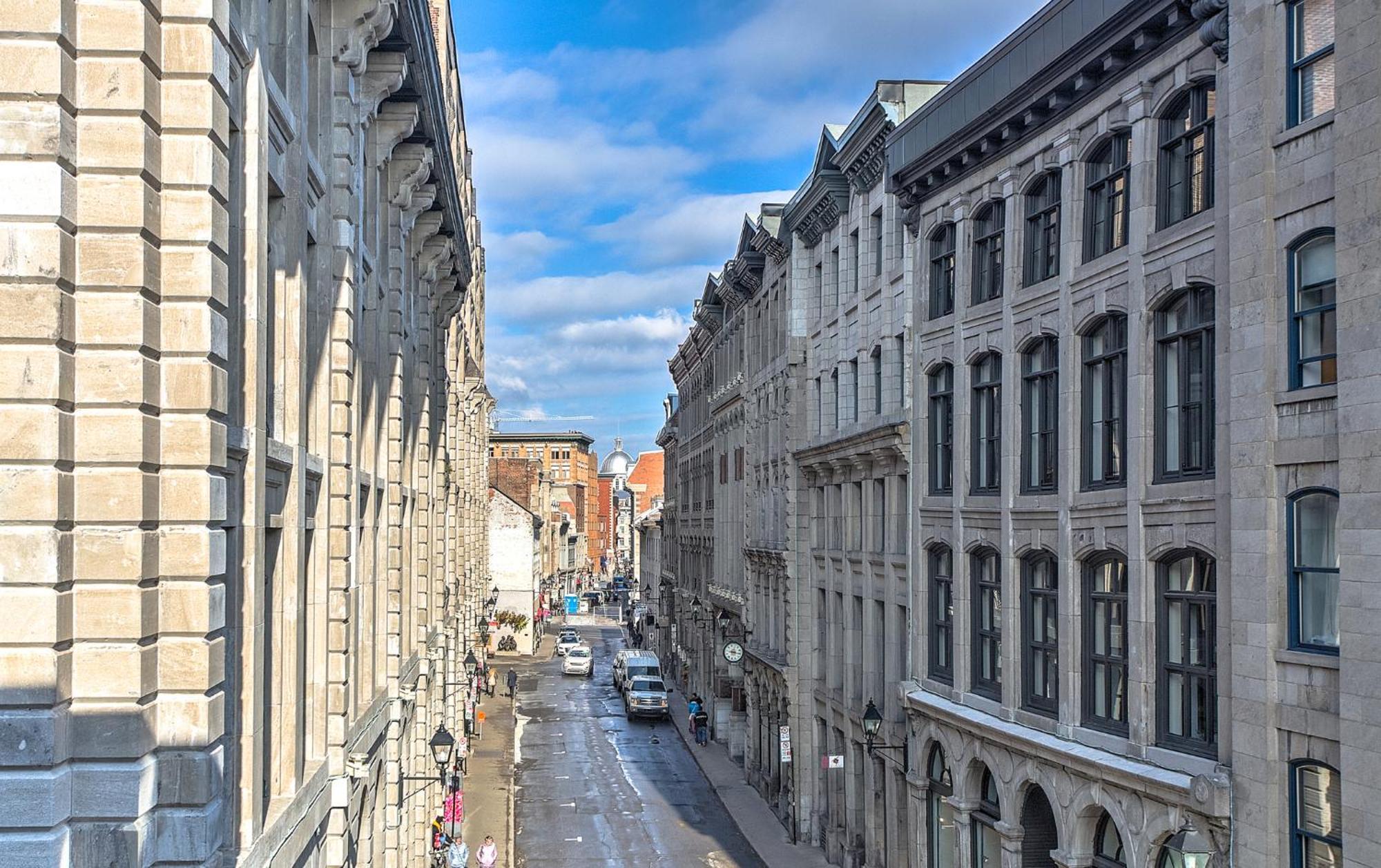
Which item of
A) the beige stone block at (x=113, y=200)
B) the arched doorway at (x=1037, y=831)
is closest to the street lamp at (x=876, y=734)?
the arched doorway at (x=1037, y=831)

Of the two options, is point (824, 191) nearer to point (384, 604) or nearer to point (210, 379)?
point (384, 604)

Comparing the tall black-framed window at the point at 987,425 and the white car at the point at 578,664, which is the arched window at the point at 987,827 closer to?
the tall black-framed window at the point at 987,425

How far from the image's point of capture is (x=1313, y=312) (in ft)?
51.2

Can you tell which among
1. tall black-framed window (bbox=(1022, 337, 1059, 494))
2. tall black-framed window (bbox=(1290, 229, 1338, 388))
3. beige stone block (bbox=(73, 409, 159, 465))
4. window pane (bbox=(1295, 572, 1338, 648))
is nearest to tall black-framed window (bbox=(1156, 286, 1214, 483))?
tall black-framed window (bbox=(1290, 229, 1338, 388))

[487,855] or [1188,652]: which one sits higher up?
[1188,652]

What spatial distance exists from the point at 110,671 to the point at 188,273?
2531mm

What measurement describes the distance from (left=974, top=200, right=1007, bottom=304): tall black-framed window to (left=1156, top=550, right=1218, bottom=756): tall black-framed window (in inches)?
299

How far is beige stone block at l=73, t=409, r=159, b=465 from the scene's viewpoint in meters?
8.38

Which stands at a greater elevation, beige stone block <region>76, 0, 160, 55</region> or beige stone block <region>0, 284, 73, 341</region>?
beige stone block <region>76, 0, 160, 55</region>

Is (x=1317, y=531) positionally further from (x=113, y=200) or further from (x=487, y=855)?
(x=487, y=855)

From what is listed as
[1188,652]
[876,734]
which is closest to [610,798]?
[876,734]

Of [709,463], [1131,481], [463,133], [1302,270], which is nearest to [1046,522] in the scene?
[1131,481]

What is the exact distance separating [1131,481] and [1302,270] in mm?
4870

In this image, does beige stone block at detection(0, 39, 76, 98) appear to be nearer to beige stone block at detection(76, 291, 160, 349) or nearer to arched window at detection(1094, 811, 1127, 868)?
beige stone block at detection(76, 291, 160, 349)
